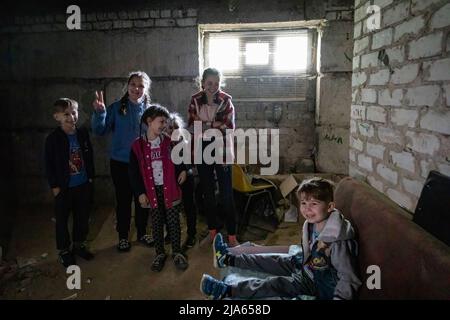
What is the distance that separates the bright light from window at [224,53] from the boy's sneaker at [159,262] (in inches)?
110

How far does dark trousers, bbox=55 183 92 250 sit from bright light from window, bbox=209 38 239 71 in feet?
8.20

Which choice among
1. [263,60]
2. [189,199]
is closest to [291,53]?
[263,60]

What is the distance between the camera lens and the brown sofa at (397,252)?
1346 mm

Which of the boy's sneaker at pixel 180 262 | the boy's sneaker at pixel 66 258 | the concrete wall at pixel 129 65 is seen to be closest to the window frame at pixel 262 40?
the concrete wall at pixel 129 65

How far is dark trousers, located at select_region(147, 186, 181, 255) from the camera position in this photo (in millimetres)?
2950

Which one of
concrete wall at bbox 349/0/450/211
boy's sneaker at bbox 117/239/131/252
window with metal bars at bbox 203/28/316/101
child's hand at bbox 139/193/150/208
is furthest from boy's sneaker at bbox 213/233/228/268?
window with metal bars at bbox 203/28/316/101

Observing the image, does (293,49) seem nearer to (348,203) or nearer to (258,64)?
(258,64)

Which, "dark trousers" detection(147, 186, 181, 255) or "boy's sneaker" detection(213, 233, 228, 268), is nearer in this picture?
"boy's sneaker" detection(213, 233, 228, 268)

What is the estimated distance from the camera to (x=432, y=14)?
5.64 ft

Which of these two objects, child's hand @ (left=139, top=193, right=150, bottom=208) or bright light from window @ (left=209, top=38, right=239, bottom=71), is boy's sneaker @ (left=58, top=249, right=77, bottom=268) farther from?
bright light from window @ (left=209, top=38, right=239, bottom=71)

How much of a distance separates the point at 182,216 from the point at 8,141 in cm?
288

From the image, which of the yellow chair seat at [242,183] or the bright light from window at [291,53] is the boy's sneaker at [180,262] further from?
the bright light from window at [291,53]

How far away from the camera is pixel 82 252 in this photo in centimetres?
324

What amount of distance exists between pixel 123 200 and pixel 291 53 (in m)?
3.01
